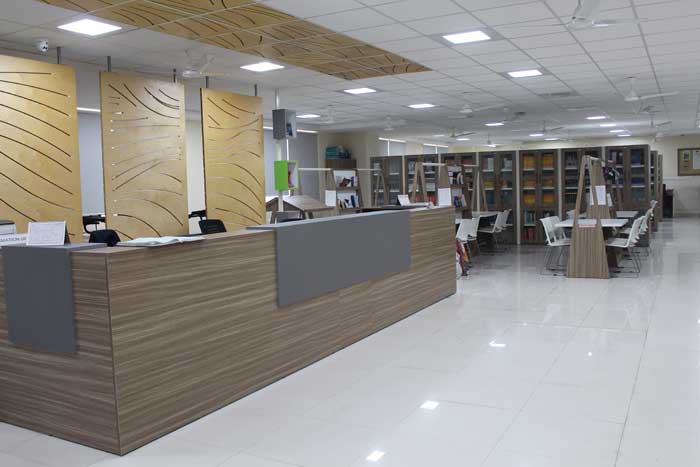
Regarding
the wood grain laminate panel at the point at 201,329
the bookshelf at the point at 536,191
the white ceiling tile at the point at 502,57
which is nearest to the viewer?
the wood grain laminate panel at the point at 201,329

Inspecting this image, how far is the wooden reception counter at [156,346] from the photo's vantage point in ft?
10.6

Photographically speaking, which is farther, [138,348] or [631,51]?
[631,51]

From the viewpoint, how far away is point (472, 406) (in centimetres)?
385

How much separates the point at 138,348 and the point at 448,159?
1152 cm

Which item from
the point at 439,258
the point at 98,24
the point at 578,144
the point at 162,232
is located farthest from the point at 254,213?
the point at 578,144

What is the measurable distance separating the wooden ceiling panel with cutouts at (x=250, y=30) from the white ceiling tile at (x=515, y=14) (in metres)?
1.50

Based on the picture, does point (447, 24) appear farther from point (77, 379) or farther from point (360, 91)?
point (77, 379)

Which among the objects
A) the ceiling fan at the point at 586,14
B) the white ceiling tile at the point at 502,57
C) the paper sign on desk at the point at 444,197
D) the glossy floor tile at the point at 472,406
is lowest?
the glossy floor tile at the point at 472,406

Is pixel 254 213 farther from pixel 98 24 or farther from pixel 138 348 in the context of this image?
pixel 138 348

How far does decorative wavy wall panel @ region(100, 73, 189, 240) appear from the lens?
704 centimetres

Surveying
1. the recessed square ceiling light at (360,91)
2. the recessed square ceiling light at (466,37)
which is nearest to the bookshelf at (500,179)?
the recessed square ceiling light at (360,91)

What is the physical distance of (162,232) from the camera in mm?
7625

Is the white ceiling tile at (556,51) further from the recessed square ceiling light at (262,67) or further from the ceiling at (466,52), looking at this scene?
the recessed square ceiling light at (262,67)

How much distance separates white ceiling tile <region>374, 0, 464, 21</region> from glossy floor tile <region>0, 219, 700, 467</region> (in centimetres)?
300
